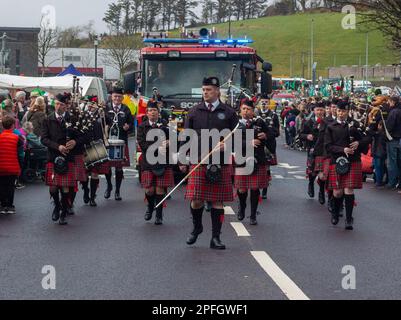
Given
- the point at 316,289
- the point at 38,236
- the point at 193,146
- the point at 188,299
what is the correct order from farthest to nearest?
the point at 38,236 < the point at 193,146 < the point at 316,289 < the point at 188,299

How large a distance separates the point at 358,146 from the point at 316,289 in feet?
13.7

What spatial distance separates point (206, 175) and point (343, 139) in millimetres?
2560

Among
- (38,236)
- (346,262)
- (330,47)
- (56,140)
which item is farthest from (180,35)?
(330,47)

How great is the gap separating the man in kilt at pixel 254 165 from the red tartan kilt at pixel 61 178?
2.21 metres

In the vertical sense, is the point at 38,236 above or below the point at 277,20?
below

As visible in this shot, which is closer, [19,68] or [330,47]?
[19,68]

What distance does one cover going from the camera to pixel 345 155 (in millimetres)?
11414

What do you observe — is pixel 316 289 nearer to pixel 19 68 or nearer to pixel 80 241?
pixel 80 241

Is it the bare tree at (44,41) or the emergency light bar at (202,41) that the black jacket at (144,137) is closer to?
the emergency light bar at (202,41)

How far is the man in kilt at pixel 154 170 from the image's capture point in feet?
37.9

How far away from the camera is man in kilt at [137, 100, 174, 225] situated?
37.9 ft

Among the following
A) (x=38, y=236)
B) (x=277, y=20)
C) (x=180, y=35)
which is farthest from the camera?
(x=277, y=20)

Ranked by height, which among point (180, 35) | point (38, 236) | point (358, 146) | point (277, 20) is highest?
point (277, 20)

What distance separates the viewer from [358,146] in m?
11.2
